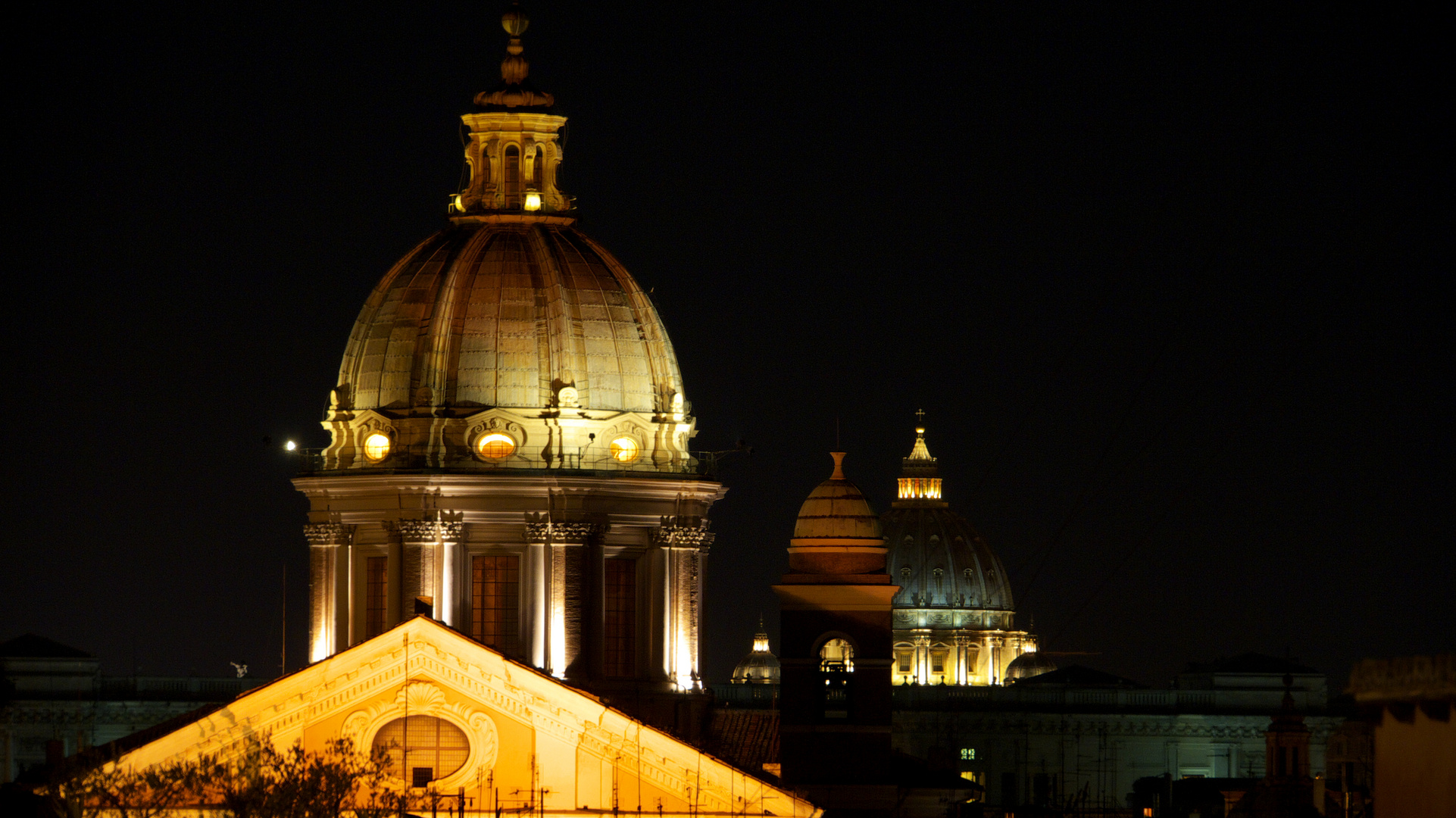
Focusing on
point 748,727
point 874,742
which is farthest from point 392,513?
point 874,742

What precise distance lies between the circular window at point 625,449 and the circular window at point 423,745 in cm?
2714

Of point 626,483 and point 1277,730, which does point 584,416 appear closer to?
point 626,483

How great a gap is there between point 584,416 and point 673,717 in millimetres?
8848

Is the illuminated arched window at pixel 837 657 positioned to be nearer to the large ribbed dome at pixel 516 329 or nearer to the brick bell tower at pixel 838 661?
the brick bell tower at pixel 838 661

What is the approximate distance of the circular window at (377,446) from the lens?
122 m

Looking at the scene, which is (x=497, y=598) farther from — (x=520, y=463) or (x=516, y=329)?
(x=516, y=329)

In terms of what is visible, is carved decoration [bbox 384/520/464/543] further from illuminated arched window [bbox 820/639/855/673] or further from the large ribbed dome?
illuminated arched window [bbox 820/639/855/673]

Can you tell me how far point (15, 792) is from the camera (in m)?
87.4

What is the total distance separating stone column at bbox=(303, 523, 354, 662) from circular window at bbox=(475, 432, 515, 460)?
4.41 meters

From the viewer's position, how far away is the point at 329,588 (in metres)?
122

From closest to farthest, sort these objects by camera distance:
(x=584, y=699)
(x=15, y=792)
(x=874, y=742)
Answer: (x=15, y=792) < (x=584, y=699) < (x=874, y=742)

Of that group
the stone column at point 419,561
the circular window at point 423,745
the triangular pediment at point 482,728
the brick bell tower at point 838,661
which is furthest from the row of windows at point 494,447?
the circular window at point 423,745

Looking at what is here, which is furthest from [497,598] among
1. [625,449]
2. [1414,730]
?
[1414,730]

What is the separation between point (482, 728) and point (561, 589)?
24.7 metres
